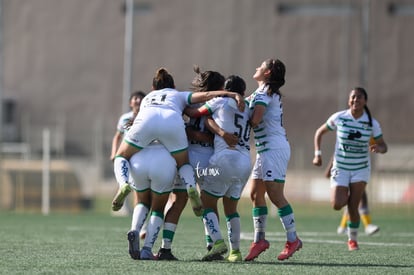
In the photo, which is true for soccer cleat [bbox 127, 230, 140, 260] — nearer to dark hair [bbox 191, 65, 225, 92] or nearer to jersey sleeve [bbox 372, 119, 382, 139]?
dark hair [bbox 191, 65, 225, 92]

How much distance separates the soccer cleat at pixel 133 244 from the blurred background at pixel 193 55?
31141 mm

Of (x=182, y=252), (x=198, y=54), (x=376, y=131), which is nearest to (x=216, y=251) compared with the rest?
(x=182, y=252)

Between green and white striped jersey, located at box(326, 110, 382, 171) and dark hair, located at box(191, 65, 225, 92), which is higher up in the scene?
dark hair, located at box(191, 65, 225, 92)

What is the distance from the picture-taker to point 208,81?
11.8 metres

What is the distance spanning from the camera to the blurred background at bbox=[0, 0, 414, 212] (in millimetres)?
48469

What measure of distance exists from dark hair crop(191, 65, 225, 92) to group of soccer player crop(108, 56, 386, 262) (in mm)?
11

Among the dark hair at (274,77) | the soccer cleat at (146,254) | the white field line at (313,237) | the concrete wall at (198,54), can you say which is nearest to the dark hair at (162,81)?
the dark hair at (274,77)

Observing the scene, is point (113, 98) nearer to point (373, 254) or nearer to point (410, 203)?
point (410, 203)

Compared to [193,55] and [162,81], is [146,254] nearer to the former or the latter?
[162,81]

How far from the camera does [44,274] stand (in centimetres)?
981

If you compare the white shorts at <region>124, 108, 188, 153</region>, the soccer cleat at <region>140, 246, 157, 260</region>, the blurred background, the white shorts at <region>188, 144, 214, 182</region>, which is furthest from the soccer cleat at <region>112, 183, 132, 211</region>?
the blurred background

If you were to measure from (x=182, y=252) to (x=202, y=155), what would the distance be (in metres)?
1.70

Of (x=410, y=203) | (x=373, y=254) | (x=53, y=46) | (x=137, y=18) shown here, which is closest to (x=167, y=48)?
(x=137, y=18)

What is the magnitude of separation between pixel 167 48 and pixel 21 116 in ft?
25.2
